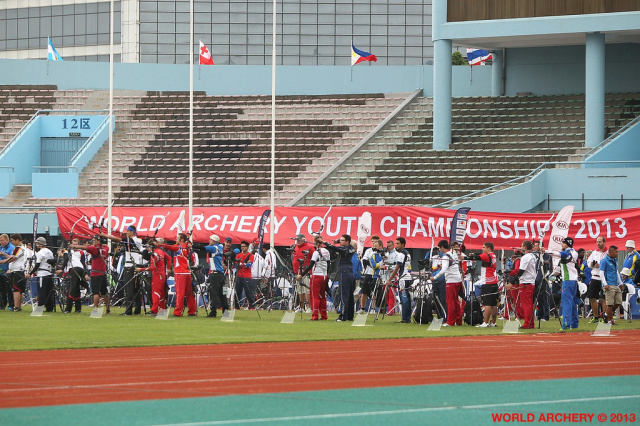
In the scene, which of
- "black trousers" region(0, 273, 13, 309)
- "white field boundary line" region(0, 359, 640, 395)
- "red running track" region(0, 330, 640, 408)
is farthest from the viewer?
"black trousers" region(0, 273, 13, 309)

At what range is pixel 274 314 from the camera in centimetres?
2622

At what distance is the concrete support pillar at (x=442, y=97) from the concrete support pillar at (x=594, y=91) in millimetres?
4923

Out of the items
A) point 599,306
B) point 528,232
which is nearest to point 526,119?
point 528,232

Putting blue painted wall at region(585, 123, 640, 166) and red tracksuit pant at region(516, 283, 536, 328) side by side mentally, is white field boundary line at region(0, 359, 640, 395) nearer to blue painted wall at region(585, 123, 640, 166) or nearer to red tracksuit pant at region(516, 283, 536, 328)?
red tracksuit pant at region(516, 283, 536, 328)

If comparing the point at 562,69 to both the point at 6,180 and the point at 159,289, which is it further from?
the point at 159,289

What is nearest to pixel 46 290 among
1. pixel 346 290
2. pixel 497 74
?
pixel 346 290

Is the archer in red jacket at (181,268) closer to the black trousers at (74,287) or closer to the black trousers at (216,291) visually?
the black trousers at (216,291)

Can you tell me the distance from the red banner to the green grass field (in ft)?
14.0

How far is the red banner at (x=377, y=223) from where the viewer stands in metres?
29.2

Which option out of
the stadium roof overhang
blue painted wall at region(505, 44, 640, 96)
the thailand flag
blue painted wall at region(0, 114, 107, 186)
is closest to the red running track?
the stadium roof overhang

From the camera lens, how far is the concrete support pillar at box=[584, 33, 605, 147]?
3797cm

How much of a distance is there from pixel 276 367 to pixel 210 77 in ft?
121

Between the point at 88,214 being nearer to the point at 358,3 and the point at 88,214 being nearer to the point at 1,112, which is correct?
the point at 1,112

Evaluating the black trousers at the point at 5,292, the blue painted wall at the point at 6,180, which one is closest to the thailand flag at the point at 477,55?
the blue painted wall at the point at 6,180
